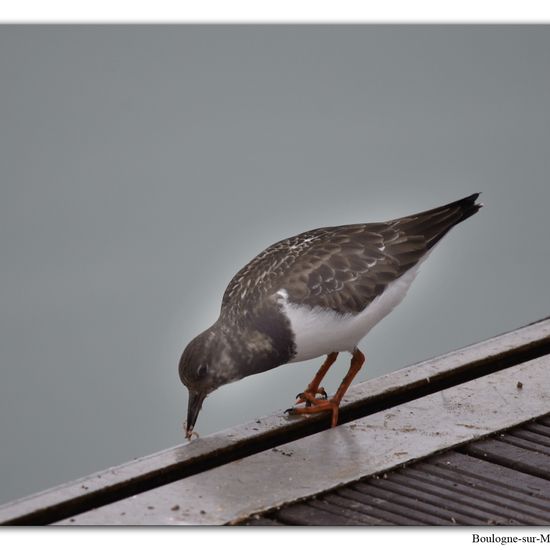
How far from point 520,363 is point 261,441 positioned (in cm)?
149

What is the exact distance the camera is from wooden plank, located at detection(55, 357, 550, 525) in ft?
15.1

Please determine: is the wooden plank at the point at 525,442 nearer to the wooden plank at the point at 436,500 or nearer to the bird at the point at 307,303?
the wooden plank at the point at 436,500

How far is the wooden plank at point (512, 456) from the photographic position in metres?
4.91

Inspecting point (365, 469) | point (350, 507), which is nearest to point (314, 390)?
point (365, 469)

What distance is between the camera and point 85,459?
740 cm

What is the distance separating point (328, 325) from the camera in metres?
5.29

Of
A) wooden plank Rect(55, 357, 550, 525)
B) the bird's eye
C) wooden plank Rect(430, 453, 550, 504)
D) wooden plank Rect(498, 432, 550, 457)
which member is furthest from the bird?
wooden plank Rect(498, 432, 550, 457)

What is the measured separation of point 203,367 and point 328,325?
0.57 m

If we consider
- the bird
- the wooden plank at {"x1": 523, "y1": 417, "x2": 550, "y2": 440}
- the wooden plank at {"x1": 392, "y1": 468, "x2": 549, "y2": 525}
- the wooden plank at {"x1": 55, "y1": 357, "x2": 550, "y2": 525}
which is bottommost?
the wooden plank at {"x1": 392, "y1": 468, "x2": 549, "y2": 525}

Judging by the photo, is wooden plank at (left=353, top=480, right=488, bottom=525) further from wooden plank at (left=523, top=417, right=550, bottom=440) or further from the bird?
wooden plank at (left=523, top=417, right=550, bottom=440)

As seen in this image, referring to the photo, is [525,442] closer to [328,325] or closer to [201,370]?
[328,325]

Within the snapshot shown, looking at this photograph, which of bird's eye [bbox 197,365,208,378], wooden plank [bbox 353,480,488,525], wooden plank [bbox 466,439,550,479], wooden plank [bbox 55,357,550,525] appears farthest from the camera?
bird's eye [bbox 197,365,208,378]

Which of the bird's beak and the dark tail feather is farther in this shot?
the dark tail feather

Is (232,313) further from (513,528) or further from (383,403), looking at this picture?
(513,528)
